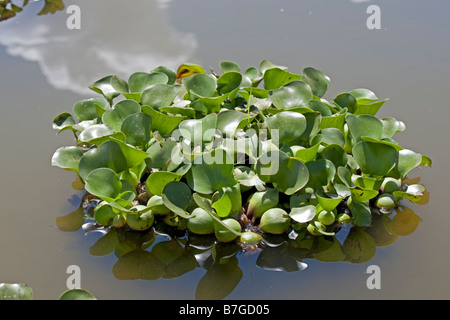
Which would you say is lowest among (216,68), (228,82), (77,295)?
(77,295)

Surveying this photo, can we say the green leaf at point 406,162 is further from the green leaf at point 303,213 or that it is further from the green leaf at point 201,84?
the green leaf at point 201,84

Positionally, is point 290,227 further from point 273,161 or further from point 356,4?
point 356,4

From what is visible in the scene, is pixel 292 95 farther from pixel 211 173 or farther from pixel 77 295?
pixel 77 295

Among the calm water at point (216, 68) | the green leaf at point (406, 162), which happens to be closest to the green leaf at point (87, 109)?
the calm water at point (216, 68)

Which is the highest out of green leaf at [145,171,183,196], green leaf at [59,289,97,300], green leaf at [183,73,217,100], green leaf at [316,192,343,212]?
green leaf at [183,73,217,100]

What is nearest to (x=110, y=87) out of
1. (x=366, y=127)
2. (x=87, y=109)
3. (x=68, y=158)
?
(x=87, y=109)

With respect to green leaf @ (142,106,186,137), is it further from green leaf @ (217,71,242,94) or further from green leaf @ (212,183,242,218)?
green leaf @ (212,183,242,218)

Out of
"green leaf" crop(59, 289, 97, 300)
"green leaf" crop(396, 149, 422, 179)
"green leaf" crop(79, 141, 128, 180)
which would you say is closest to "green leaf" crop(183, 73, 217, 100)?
"green leaf" crop(79, 141, 128, 180)
